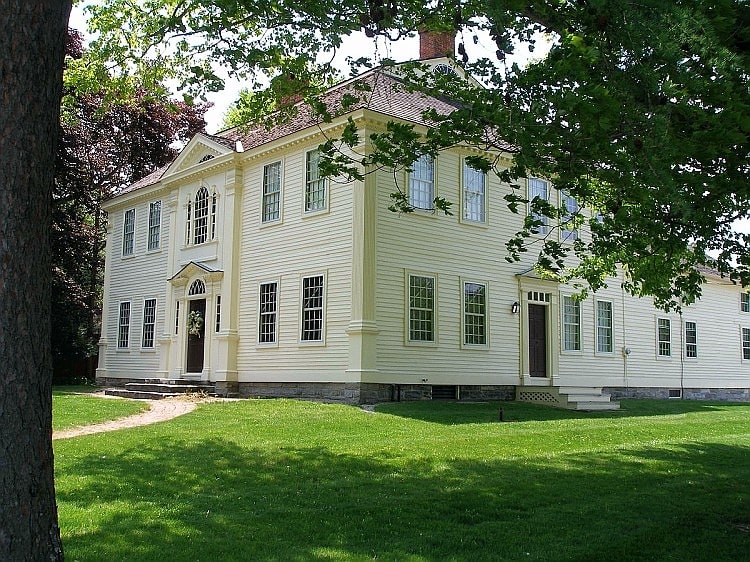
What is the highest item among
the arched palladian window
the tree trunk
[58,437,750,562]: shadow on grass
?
the arched palladian window

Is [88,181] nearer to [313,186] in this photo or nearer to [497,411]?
[313,186]

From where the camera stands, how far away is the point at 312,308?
18.8m

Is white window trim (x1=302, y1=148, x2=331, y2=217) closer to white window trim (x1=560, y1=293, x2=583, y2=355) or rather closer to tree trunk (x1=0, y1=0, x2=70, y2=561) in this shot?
white window trim (x1=560, y1=293, x2=583, y2=355)

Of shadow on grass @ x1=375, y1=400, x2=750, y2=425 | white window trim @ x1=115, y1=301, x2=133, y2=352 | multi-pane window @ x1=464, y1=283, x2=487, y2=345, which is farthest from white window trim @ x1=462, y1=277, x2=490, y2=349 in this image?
white window trim @ x1=115, y1=301, x2=133, y2=352

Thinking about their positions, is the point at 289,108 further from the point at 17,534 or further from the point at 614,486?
the point at 17,534

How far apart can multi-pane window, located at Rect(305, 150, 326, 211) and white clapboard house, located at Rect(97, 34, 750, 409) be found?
5cm

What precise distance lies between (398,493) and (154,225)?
1954 centimetres

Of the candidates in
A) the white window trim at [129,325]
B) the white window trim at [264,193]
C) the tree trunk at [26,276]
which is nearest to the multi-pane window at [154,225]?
the white window trim at [129,325]

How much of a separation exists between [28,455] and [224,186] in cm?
1804

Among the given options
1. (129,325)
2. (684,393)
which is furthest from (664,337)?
(129,325)

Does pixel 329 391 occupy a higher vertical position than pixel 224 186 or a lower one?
lower

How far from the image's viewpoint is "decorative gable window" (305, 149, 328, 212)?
19.0 meters

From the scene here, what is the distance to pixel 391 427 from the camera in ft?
45.0

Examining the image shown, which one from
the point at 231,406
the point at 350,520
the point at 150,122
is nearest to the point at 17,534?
the point at 350,520
